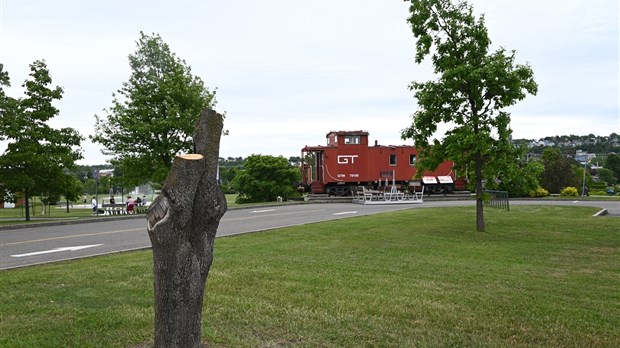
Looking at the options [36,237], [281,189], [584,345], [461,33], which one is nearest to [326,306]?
[584,345]

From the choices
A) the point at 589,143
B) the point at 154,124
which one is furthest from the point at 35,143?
the point at 589,143

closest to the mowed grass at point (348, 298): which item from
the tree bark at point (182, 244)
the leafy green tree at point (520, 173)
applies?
the tree bark at point (182, 244)

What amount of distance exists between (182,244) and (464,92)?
1264cm

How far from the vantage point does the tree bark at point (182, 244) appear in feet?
13.3

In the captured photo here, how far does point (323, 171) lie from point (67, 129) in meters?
18.7

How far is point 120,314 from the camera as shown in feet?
19.2

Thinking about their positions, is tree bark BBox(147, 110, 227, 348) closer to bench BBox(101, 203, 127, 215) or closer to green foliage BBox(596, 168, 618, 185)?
bench BBox(101, 203, 127, 215)

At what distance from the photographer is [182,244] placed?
4.10 metres

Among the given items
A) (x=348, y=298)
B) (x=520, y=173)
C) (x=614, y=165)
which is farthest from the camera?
(x=614, y=165)

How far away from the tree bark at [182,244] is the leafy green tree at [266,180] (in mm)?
39494

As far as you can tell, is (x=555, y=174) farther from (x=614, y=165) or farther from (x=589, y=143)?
(x=589, y=143)

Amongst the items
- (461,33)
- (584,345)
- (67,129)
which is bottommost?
(584,345)

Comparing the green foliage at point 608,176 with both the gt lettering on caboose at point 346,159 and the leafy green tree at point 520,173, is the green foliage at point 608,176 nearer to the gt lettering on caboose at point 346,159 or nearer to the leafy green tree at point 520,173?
the gt lettering on caboose at point 346,159

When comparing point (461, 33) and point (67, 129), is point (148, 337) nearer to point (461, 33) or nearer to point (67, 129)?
point (461, 33)
